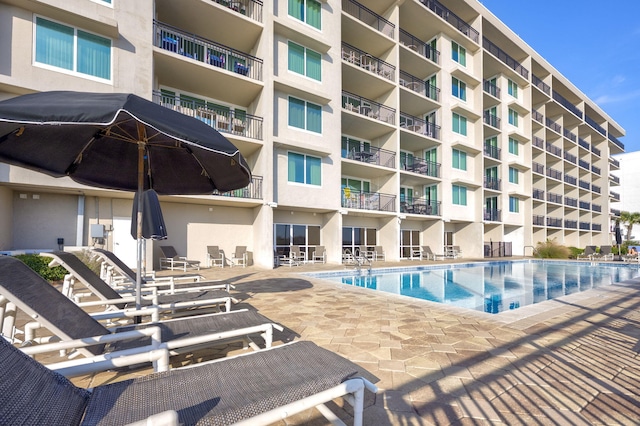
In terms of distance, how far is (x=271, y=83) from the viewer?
39.8 feet

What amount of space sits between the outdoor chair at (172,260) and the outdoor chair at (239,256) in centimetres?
180

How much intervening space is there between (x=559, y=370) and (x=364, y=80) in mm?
15524

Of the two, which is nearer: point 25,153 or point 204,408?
point 204,408

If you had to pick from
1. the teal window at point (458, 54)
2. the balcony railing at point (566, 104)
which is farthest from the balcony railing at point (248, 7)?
the balcony railing at point (566, 104)

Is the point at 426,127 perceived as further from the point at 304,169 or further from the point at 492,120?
the point at 304,169

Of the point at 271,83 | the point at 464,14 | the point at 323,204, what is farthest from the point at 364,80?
the point at 464,14

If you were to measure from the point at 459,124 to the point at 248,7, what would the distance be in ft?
48.0

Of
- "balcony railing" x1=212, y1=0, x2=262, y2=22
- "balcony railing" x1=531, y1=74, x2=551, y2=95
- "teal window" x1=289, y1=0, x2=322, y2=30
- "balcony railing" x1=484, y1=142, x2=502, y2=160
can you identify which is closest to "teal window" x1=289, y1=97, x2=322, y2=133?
"balcony railing" x1=212, y1=0, x2=262, y2=22

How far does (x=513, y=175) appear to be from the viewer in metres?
23.2

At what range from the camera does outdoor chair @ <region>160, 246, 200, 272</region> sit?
10.9 m

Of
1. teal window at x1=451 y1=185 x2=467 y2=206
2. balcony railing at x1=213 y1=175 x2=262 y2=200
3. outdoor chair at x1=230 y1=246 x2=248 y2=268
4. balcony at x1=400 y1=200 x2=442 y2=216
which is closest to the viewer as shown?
balcony railing at x1=213 y1=175 x2=262 y2=200

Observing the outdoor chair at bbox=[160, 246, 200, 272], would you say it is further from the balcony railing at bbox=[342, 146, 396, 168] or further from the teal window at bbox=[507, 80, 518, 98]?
the teal window at bbox=[507, 80, 518, 98]

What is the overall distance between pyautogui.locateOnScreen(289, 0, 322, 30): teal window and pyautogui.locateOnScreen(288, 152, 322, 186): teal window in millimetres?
6235

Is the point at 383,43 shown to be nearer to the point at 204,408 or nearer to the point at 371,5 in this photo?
the point at 371,5
